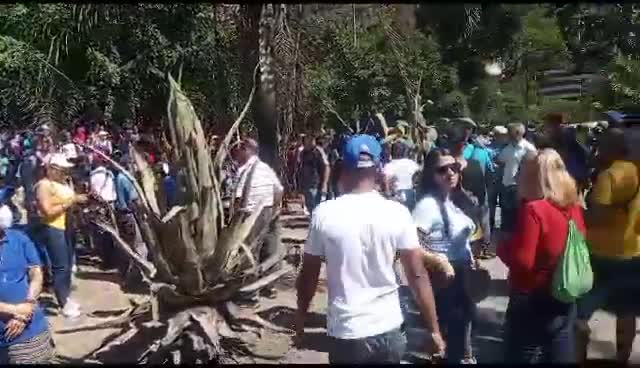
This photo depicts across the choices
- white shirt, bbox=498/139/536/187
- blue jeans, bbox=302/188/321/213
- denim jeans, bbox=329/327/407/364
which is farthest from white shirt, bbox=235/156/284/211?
blue jeans, bbox=302/188/321/213

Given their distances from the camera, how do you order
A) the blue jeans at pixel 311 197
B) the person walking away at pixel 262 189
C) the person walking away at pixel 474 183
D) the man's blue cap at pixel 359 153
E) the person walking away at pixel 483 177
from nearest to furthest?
the man's blue cap at pixel 359 153, the person walking away at pixel 474 183, the person walking away at pixel 262 189, the person walking away at pixel 483 177, the blue jeans at pixel 311 197

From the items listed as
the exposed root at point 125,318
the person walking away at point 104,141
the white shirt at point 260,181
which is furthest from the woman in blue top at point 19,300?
the person walking away at point 104,141

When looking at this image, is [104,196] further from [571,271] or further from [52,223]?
[571,271]

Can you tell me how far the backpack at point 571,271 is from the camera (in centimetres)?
430

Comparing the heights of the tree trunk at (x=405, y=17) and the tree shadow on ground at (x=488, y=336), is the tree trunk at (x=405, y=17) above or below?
above

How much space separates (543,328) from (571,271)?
33 cm

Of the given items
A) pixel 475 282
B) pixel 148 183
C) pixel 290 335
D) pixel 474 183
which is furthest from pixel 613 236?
pixel 474 183

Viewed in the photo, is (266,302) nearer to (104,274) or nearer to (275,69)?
(275,69)

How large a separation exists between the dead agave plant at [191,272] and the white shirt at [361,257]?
2298mm

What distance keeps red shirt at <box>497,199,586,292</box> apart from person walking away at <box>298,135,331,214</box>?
8594 millimetres

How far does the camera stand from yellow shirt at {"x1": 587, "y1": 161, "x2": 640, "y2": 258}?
5438 mm

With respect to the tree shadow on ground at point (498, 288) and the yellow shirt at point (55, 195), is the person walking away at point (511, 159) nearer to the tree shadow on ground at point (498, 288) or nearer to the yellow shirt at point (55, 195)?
the tree shadow on ground at point (498, 288)

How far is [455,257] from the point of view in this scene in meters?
5.05

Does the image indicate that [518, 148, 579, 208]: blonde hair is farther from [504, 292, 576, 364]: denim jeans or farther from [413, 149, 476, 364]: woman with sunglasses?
[413, 149, 476, 364]: woman with sunglasses
